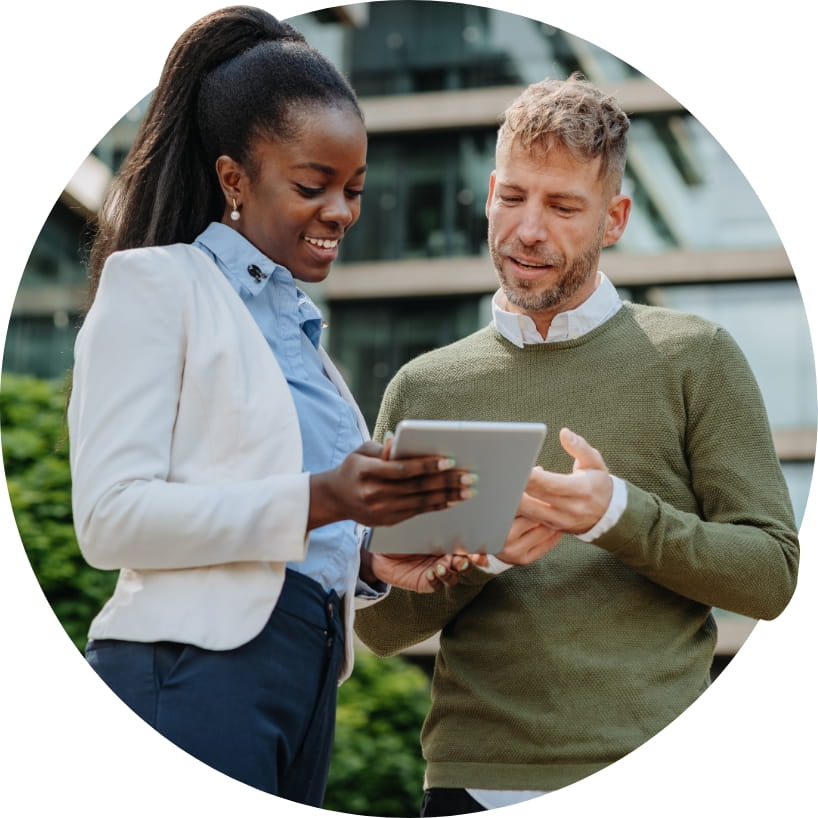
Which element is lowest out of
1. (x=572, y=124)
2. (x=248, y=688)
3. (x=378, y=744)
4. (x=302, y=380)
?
(x=378, y=744)

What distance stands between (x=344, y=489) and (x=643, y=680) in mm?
1102

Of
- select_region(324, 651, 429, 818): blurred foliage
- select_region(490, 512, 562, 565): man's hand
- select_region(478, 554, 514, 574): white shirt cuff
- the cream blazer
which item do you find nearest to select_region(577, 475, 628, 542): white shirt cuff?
select_region(490, 512, 562, 565): man's hand

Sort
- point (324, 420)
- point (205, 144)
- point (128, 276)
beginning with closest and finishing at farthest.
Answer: point (128, 276) < point (324, 420) < point (205, 144)

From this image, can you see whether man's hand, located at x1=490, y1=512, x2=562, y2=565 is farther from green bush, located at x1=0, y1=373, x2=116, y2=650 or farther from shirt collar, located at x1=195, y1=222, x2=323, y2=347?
green bush, located at x1=0, y1=373, x2=116, y2=650

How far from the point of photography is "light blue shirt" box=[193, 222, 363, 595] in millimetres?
2494

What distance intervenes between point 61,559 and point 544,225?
591 cm

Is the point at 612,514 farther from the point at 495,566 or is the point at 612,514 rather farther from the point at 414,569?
the point at 414,569

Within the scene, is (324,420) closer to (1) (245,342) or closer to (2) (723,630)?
(1) (245,342)

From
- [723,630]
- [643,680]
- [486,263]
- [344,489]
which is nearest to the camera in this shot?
[344,489]

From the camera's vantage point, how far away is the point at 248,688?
234 centimetres

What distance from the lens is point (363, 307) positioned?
19312mm

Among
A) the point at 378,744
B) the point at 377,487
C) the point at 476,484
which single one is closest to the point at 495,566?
the point at 476,484

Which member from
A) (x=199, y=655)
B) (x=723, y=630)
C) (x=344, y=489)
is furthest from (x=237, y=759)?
(x=723, y=630)

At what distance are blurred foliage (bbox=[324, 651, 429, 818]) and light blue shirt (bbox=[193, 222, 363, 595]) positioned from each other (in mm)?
8829
